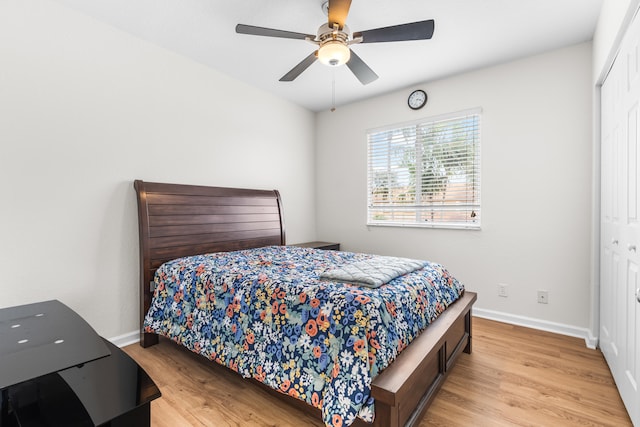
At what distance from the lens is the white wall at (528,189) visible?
2.74m

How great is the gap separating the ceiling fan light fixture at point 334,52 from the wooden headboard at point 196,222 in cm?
173

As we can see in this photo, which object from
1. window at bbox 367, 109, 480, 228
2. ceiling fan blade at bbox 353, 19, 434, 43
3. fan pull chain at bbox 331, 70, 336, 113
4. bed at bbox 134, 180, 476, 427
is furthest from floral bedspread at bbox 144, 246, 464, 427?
fan pull chain at bbox 331, 70, 336, 113

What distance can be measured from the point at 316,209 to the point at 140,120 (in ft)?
8.33

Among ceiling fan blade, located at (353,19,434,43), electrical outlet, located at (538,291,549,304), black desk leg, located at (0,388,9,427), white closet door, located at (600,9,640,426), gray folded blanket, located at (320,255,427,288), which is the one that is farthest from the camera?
electrical outlet, located at (538,291,549,304)

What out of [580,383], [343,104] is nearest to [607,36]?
[580,383]

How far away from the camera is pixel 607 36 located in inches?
81.0

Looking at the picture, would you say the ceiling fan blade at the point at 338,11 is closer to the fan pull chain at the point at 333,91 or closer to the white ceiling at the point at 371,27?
the white ceiling at the point at 371,27

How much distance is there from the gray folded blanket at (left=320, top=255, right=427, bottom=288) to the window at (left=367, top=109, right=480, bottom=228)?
1.38 metres

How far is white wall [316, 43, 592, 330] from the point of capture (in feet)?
9.00

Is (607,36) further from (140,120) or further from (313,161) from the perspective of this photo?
(140,120)

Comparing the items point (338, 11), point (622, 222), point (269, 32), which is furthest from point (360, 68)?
point (622, 222)

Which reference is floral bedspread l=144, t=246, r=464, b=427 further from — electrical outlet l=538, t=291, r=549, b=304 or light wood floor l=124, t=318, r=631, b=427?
electrical outlet l=538, t=291, r=549, b=304

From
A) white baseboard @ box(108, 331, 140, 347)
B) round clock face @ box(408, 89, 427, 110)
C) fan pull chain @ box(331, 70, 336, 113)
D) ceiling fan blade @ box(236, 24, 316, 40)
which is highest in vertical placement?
fan pull chain @ box(331, 70, 336, 113)

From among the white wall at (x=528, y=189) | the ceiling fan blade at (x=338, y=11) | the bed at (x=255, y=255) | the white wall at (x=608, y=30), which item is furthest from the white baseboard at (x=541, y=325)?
the ceiling fan blade at (x=338, y=11)
